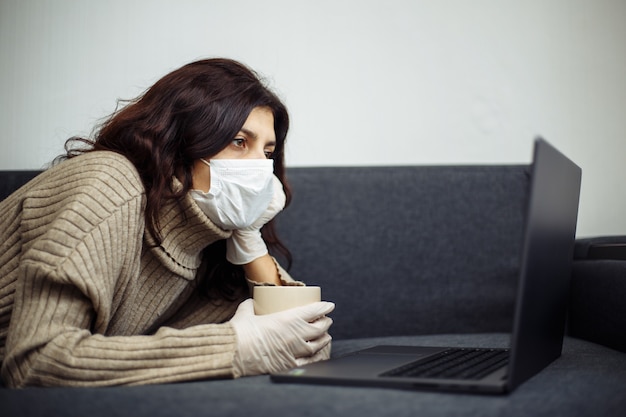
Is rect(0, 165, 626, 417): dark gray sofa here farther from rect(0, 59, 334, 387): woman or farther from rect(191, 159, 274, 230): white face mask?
rect(191, 159, 274, 230): white face mask

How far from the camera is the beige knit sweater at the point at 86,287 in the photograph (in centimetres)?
87

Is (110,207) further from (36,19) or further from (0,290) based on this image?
(36,19)

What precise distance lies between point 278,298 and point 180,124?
0.38 m

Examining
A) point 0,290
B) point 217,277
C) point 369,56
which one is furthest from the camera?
point 369,56

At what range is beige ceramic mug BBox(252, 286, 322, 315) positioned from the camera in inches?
41.5

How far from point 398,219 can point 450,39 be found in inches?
21.4

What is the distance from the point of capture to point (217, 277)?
1.40 m

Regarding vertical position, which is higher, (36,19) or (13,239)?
(36,19)

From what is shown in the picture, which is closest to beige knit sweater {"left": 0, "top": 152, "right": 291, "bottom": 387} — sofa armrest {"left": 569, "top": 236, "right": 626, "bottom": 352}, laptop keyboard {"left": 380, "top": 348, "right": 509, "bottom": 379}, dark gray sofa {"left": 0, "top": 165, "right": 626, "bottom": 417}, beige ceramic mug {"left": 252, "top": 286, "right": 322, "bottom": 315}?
beige ceramic mug {"left": 252, "top": 286, "right": 322, "bottom": 315}

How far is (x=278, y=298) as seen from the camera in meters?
1.05

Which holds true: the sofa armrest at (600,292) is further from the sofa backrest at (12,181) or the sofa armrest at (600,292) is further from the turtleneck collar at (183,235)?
the sofa backrest at (12,181)

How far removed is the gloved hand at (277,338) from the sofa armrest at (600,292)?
64 cm

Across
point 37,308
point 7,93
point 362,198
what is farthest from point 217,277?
point 7,93

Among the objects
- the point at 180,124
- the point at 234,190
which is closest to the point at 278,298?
the point at 234,190
